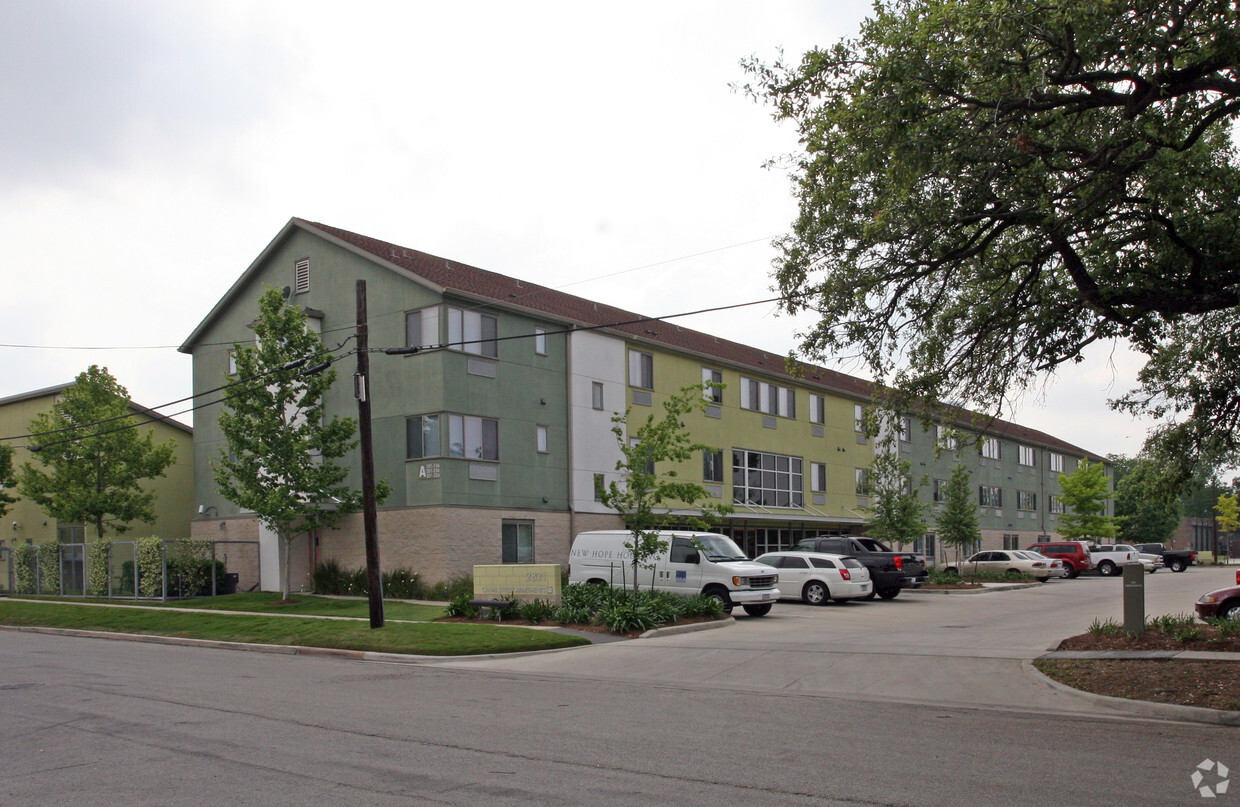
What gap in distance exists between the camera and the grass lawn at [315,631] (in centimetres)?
1878

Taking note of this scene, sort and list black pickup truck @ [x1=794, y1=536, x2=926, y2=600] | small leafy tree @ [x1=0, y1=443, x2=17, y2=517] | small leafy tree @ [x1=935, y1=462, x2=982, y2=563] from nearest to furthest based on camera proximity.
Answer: black pickup truck @ [x1=794, y1=536, x2=926, y2=600] < small leafy tree @ [x1=0, y1=443, x2=17, y2=517] < small leafy tree @ [x1=935, y1=462, x2=982, y2=563]

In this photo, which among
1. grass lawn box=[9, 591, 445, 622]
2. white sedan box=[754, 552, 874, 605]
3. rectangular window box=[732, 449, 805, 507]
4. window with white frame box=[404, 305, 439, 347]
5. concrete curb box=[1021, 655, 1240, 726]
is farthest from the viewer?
rectangular window box=[732, 449, 805, 507]

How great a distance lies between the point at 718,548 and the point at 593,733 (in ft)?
50.9

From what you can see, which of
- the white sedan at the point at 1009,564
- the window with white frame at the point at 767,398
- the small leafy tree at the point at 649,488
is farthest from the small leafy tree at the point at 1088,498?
the small leafy tree at the point at 649,488

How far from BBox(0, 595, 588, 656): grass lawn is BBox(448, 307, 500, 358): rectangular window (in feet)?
26.8

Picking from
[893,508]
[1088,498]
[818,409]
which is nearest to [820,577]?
[893,508]

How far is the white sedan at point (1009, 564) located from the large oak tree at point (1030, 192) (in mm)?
30929

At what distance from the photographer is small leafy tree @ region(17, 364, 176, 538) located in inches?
1409

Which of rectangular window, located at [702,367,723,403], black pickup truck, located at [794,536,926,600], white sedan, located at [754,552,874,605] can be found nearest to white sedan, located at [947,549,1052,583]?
black pickup truck, located at [794,536,926,600]

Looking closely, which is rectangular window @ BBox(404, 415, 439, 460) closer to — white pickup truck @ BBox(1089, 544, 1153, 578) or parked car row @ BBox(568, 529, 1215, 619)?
parked car row @ BBox(568, 529, 1215, 619)

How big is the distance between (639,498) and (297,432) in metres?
12.5

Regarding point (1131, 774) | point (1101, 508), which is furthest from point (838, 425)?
point (1131, 774)

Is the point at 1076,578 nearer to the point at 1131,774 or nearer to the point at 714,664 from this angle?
the point at 714,664

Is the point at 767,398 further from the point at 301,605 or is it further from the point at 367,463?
the point at 367,463
